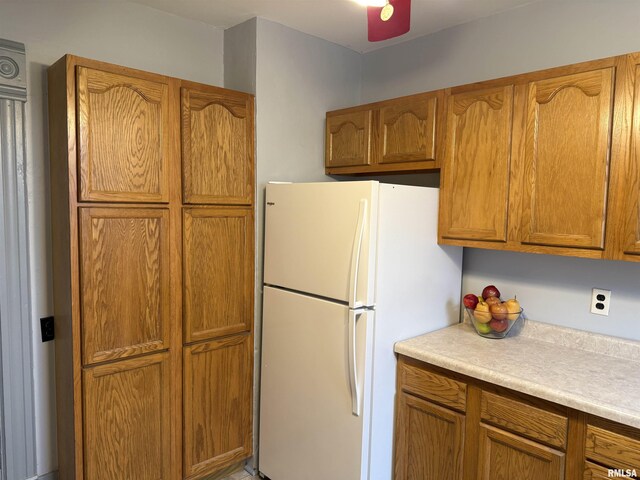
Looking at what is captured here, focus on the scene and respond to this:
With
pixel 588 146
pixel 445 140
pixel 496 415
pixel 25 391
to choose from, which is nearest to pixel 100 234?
pixel 25 391

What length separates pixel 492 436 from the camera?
5.71 feet

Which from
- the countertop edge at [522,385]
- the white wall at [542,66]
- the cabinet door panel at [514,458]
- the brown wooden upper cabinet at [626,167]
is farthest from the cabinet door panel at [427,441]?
the brown wooden upper cabinet at [626,167]

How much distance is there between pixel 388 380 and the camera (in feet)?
6.57

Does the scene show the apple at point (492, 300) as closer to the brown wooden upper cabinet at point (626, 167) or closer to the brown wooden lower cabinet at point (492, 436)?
the brown wooden lower cabinet at point (492, 436)

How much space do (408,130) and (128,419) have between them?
192cm

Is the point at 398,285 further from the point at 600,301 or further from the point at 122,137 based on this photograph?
the point at 122,137

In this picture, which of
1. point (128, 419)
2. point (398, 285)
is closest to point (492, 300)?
point (398, 285)

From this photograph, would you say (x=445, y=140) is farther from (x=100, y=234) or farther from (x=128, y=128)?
(x=100, y=234)

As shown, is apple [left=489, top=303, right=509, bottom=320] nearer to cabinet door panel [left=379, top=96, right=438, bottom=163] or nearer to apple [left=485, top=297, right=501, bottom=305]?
apple [left=485, top=297, right=501, bottom=305]

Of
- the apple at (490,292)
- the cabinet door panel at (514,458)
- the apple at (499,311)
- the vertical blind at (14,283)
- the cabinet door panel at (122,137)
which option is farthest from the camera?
the apple at (490,292)

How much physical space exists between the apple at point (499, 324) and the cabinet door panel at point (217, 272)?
123cm

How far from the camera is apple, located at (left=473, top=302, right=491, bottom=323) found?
6.79 ft

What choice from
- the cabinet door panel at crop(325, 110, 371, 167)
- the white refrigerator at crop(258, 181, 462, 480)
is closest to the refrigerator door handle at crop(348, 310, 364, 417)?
the white refrigerator at crop(258, 181, 462, 480)

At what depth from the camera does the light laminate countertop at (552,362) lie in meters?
1.50
